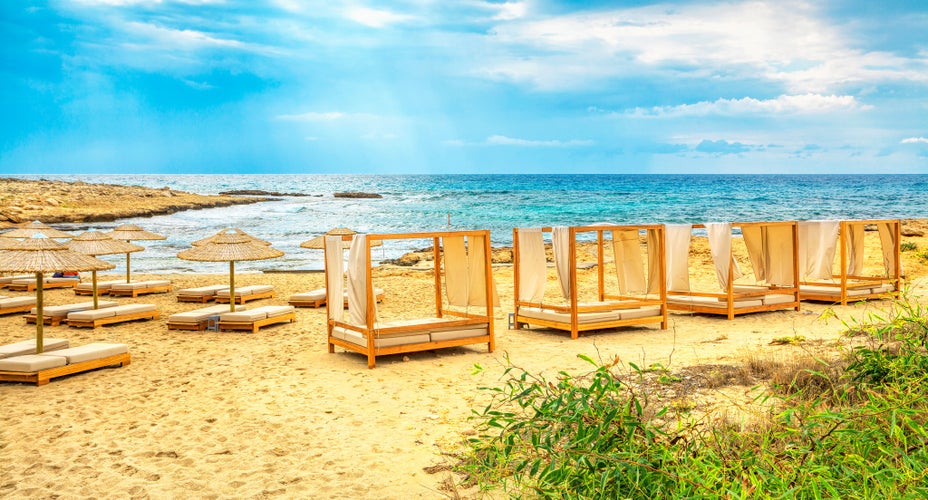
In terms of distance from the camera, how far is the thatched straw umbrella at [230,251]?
38.3 feet

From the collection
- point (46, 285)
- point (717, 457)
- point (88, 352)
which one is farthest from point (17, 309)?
point (717, 457)

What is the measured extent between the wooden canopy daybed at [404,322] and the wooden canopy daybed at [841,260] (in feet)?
22.8

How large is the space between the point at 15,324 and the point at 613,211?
41450mm

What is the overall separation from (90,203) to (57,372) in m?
42.3

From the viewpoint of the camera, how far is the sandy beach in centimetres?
541

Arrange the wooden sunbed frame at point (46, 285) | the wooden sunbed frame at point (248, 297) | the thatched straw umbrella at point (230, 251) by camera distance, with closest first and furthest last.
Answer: the thatched straw umbrella at point (230, 251) → the wooden sunbed frame at point (248, 297) → the wooden sunbed frame at point (46, 285)

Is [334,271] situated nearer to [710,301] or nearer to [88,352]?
[88,352]

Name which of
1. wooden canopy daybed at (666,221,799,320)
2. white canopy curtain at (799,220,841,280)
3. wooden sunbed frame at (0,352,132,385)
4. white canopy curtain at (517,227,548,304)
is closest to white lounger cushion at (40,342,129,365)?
wooden sunbed frame at (0,352,132,385)

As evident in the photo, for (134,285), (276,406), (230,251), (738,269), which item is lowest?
(276,406)

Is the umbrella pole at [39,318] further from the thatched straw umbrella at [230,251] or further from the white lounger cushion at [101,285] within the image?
the white lounger cushion at [101,285]

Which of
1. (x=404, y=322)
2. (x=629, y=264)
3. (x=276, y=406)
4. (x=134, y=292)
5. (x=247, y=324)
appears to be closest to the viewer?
(x=276, y=406)

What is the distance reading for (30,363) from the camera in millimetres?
8117

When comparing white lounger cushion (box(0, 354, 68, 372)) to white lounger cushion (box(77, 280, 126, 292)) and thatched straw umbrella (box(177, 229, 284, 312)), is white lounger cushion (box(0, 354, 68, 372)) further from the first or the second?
white lounger cushion (box(77, 280, 126, 292))

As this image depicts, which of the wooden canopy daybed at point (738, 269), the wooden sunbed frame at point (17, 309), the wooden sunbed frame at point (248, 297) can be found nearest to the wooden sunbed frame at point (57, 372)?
the wooden sunbed frame at point (248, 297)
